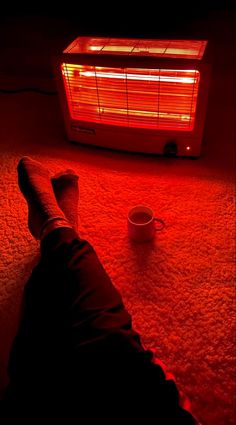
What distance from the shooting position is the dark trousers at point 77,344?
23.0 inches

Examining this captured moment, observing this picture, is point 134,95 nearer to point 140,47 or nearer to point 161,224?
point 140,47

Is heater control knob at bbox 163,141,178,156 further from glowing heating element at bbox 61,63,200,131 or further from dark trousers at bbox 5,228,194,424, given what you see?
dark trousers at bbox 5,228,194,424

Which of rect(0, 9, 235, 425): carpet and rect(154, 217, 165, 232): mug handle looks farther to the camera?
rect(154, 217, 165, 232): mug handle

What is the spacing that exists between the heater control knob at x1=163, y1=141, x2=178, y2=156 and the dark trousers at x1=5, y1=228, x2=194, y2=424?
0.64 metres

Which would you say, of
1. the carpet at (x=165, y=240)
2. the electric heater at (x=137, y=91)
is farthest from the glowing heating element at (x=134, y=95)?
the carpet at (x=165, y=240)

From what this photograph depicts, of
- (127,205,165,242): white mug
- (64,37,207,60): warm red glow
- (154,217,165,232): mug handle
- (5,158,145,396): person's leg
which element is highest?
(64,37,207,60): warm red glow

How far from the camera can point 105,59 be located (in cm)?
113

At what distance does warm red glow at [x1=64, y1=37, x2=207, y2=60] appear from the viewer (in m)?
1.13

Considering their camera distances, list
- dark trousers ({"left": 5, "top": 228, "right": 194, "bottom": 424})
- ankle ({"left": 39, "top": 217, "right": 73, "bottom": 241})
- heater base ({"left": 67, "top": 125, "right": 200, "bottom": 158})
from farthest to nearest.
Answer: heater base ({"left": 67, "top": 125, "right": 200, "bottom": 158}), ankle ({"left": 39, "top": 217, "right": 73, "bottom": 241}), dark trousers ({"left": 5, "top": 228, "right": 194, "bottom": 424})

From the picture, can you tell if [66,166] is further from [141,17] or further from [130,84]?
[141,17]

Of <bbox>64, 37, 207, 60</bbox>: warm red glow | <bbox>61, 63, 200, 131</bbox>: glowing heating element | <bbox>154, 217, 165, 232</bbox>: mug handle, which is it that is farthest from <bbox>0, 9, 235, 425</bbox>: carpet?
<bbox>64, 37, 207, 60</bbox>: warm red glow

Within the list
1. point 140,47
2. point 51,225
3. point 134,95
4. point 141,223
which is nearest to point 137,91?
point 134,95

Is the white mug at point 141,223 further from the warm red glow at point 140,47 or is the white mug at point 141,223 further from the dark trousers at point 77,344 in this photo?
the warm red glow at point 140,47

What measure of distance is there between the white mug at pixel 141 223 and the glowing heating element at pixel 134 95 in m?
0.34
